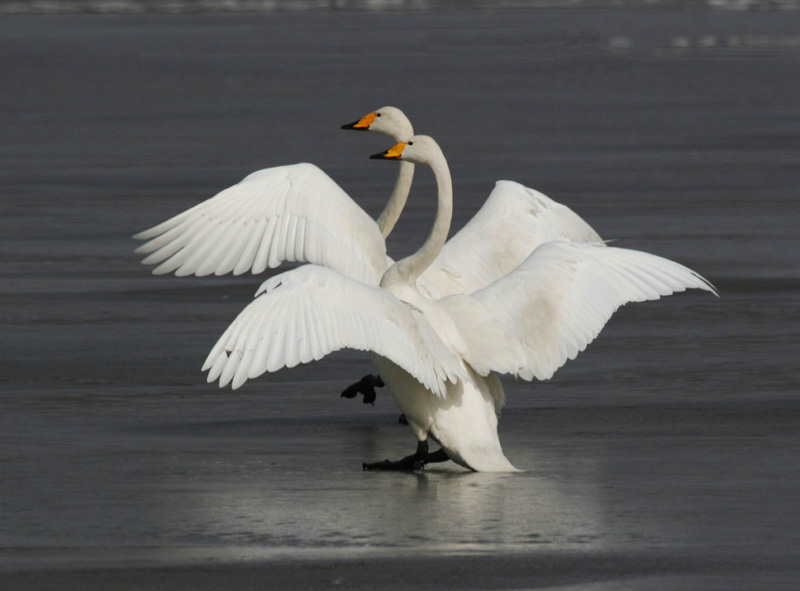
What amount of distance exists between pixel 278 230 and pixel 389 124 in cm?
122

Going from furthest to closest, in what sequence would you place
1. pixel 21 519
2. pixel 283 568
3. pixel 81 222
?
pixel 81 222 → pixel 21 519 → pixel 283 568

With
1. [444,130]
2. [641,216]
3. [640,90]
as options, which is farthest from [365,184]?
[640,90]

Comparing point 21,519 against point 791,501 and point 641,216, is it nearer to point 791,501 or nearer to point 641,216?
point 791,501

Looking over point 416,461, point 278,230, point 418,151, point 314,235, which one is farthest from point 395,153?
point 416,461

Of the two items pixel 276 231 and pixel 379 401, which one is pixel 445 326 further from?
pixel 276 231

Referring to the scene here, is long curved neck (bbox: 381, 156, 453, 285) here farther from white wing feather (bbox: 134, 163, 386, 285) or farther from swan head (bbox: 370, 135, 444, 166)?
white wing feather (bbox: 134, 163, 386, 285)

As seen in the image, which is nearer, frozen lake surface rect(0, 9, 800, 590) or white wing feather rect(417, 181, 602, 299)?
frozen lake surface rect(0, 9, 800, 590)

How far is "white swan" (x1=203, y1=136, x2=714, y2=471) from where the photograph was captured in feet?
24.1

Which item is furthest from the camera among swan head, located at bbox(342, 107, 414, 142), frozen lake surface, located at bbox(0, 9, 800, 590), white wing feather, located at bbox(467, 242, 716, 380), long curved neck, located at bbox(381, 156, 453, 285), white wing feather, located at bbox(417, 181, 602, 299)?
swan head, located at bbox(342, 107, 414, 142)

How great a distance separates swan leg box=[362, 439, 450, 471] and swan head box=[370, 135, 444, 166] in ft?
4.75

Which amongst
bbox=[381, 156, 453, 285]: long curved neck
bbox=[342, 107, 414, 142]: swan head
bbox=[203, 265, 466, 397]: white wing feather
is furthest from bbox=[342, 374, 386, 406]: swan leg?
bbox=[342, 107, 414, 142]: swan head

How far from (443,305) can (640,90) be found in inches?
868

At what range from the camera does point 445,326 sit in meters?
7.98

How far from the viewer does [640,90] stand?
29.7 metres
